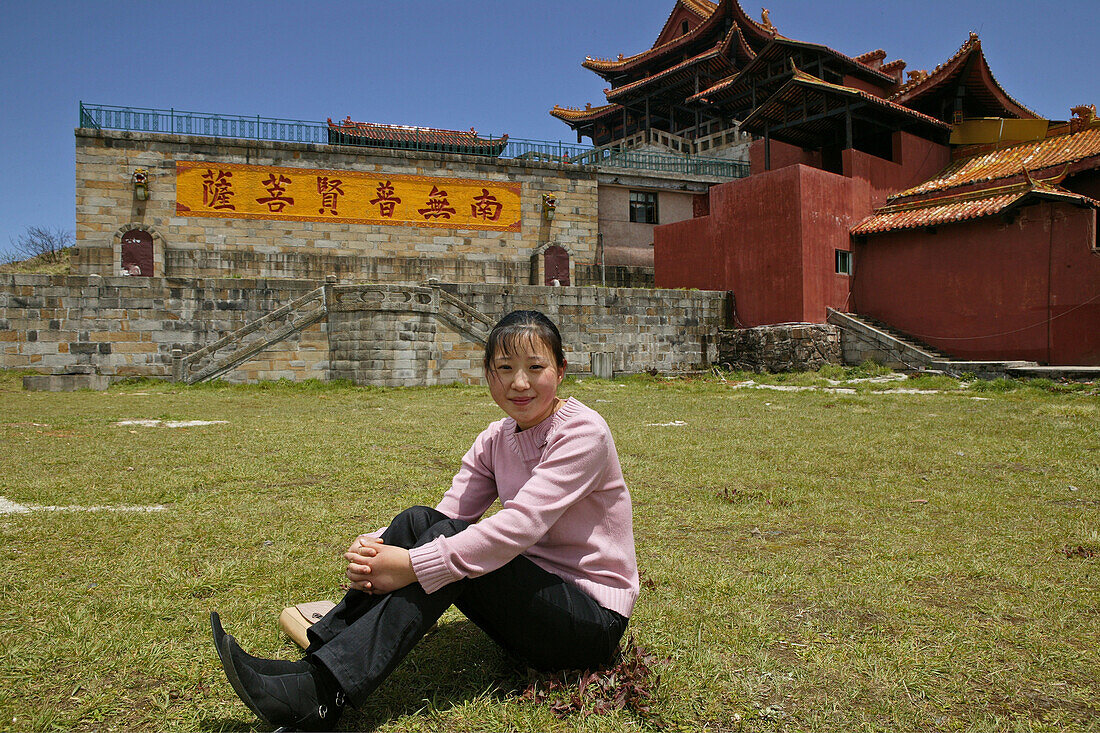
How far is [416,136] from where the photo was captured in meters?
24.3

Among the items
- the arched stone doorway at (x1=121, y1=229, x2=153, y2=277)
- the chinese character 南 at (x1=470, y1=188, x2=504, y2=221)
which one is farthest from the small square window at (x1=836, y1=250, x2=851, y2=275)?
the arched stone doorway at (x1=121, y1=229, x2=153, y2=277)

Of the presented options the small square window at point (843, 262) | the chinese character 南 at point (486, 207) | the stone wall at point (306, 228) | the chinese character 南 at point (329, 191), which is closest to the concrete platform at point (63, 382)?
the stone wall at point (306, 228)

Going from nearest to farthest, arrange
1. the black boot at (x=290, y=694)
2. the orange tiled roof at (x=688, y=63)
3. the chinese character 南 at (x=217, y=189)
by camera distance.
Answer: the black boot at (x=290, y=694)
the chinese character 南 at (x=217, y=189)
the orange tiled roof at (x=688, y=63)

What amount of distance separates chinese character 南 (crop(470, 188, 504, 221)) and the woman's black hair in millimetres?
20272

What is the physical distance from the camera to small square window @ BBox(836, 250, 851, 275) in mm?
18859

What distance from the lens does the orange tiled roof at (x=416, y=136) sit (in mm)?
23000

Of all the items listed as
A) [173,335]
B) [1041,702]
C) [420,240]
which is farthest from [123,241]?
[1041,702]

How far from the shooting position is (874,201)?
19328 mm

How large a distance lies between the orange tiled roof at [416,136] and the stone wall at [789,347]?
1113 cm

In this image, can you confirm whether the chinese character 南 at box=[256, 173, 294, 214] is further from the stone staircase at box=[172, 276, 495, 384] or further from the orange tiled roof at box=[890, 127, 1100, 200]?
the orange tiled roof at box=[890, 127, 1100, 200]

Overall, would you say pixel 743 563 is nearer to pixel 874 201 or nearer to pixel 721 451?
pixel 721 451

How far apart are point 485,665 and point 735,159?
1084 inches

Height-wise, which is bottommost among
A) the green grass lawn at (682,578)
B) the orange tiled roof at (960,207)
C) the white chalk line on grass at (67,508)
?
the green grass lawn at (682,578)

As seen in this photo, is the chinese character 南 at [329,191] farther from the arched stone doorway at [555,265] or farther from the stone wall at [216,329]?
the arched stone doorway at [555,265]
